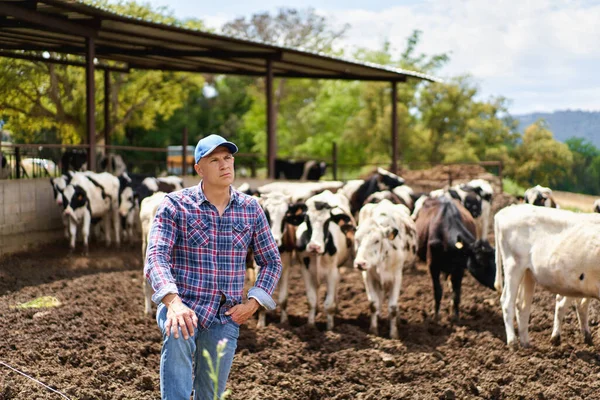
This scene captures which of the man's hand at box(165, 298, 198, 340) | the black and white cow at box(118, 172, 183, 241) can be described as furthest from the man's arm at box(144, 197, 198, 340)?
the black and white cow at box(118, 172, 183, 241)

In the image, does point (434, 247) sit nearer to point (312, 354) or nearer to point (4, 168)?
point (312, 354)

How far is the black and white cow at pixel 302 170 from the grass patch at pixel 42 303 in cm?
1445

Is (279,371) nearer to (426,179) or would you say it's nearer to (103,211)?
(103,211)

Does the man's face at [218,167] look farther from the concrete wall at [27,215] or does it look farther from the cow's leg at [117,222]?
the cow's leg at [117,222]

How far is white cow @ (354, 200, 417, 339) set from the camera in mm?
9469

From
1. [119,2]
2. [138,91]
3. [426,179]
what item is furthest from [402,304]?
[119,2]

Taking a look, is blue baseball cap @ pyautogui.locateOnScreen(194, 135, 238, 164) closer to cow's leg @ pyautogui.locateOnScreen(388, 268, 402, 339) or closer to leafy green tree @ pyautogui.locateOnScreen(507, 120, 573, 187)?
cow's leg @ pyautogui.locateOnScreen(388, 268, 402, 339)

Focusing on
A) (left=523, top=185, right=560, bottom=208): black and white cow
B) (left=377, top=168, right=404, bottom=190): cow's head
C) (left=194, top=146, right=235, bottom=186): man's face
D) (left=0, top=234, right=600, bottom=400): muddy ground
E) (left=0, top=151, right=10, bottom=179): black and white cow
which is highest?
(left=194, top=146, right=235, bottom=186): man's face

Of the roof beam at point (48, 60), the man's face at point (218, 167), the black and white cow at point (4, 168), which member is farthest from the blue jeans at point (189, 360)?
the roof beam at point (48, 60)

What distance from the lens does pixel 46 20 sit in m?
14.0

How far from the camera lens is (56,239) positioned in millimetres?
14961

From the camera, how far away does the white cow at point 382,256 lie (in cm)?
947

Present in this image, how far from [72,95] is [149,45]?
9564 mm

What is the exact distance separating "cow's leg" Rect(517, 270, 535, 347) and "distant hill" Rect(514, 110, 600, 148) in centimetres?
2600
